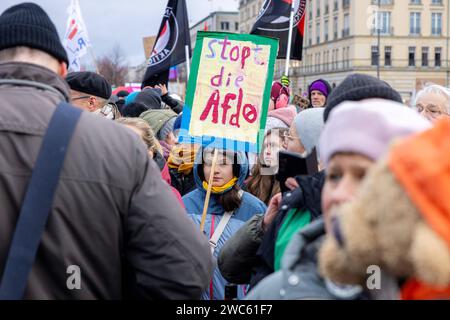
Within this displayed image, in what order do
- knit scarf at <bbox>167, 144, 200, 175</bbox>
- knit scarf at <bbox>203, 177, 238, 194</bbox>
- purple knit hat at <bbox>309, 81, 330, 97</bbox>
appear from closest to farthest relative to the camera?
knit scarf at <bbox>203, 177, 238, 194</bbox> < knit scarf at <bbox>167, 144, 200, 175</bbox> < purple knit hat at <bbox>309, 81, 330, 97</bbox>

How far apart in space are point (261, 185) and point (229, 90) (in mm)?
983

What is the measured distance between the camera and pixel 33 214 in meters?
2.14

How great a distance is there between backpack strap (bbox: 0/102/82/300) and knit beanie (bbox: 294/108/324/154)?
150cm

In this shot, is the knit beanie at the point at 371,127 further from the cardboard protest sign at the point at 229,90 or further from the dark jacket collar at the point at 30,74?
the cardboard protest sign at the point at 229,90

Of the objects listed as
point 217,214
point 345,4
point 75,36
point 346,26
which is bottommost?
point 217,214

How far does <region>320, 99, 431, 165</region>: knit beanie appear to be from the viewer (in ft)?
5.27

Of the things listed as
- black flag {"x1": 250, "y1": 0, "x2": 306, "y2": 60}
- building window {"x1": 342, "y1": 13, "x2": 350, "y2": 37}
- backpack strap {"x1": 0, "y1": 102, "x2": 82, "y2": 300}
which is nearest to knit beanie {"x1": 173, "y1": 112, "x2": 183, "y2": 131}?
black flag {"x1": 250, "y1": 0, "x2": 306, "y2": 60}

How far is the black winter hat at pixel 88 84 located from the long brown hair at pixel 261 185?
4.78 feet

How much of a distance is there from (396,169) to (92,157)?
1203 millimetres

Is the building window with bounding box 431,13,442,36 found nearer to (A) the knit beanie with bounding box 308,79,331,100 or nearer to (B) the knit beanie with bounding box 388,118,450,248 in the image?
(A) the knit beanie with bounding box 308,79,331,100

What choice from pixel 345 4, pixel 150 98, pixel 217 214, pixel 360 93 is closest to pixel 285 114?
pixel 217 214

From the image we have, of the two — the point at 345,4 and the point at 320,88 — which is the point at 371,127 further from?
the point at 345,4

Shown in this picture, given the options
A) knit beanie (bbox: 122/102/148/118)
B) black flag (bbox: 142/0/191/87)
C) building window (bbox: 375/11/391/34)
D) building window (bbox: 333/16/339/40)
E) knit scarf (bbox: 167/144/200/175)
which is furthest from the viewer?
building window (bbox: 333/16/339/40)

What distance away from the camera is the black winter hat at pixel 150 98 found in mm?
7982
